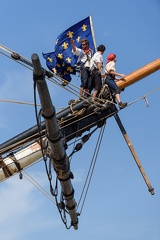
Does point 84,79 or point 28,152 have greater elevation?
point 84,79

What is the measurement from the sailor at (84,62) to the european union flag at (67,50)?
580 millimetres

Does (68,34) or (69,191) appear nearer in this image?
(69,191)

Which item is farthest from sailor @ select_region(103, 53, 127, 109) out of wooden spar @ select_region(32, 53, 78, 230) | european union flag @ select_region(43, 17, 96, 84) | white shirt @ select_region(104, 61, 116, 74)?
wooden spar @ select_region(32, 53, 78, 230)

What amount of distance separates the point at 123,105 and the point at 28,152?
2.38 meters

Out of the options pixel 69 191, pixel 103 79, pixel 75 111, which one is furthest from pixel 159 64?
pixel 69 191

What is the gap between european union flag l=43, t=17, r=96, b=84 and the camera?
13675 millimetres

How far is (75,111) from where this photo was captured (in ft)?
40.8

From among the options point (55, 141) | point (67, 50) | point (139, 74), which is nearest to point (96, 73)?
point (139, 74)

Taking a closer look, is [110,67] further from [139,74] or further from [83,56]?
[139,74]

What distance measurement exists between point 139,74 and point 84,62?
1.36m

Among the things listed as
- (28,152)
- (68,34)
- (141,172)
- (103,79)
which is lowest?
(141,172)

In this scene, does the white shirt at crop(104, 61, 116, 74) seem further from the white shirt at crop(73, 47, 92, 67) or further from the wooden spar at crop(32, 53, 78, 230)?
the wooden spar at crop(32, 53, 78, 230)

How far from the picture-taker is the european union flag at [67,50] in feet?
44.9

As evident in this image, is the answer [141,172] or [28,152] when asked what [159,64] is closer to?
[141,172]
